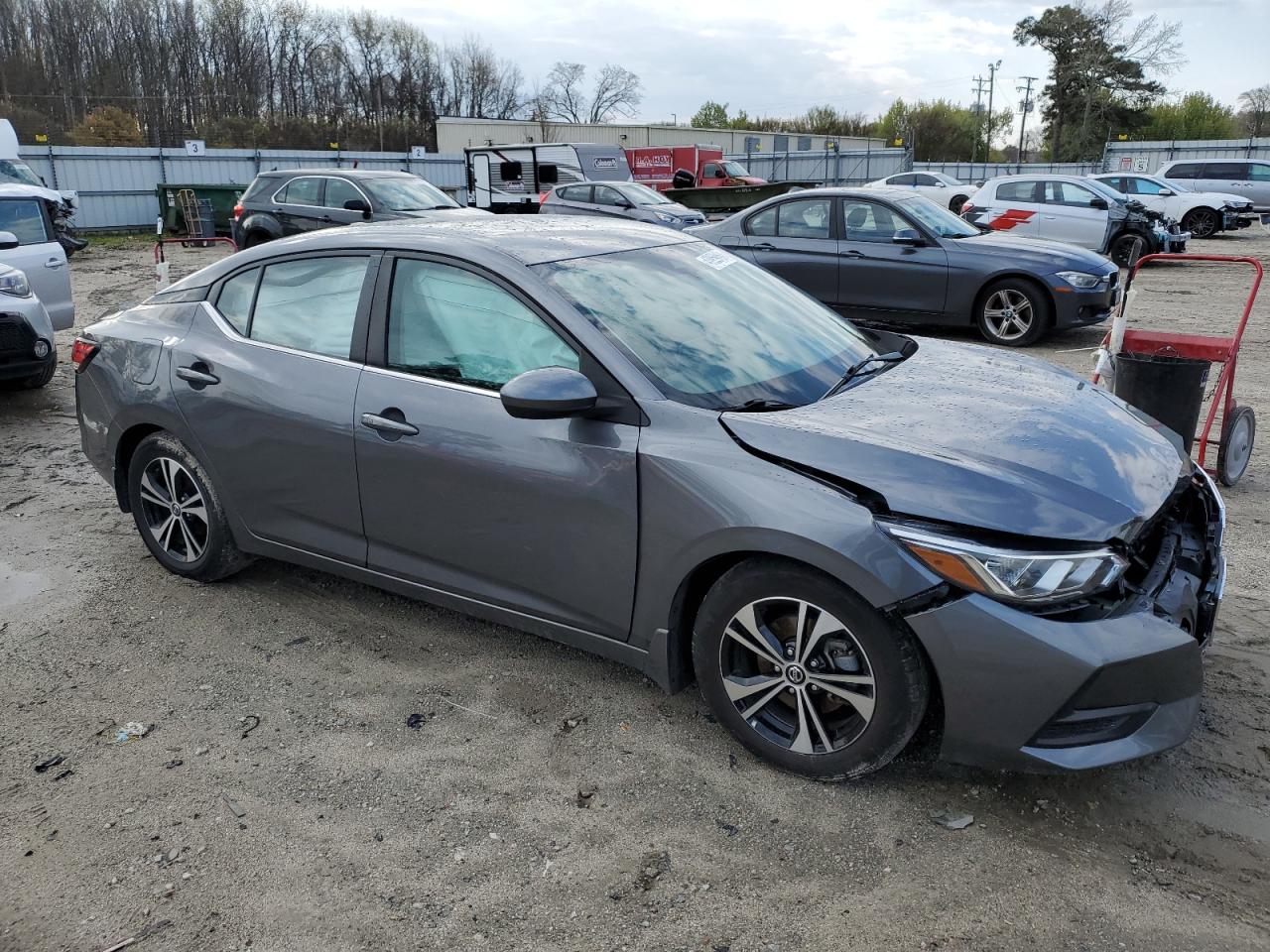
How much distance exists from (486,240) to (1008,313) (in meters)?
7.78

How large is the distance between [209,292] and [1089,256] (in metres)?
8.86

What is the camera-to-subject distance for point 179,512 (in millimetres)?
4363

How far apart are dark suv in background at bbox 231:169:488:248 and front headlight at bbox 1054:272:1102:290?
8470mm

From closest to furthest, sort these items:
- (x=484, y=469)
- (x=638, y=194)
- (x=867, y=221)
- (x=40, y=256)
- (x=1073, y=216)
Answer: (x=484, y=469) < (x=40, y=256) < (x=867, y=221) < (x=1073, y=216) < (x=638, y=194)

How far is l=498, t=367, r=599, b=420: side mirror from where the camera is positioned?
2.93m

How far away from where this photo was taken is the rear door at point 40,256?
925cm

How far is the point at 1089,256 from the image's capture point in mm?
10055

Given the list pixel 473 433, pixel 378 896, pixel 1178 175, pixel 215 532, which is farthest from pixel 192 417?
pixel 1178 175

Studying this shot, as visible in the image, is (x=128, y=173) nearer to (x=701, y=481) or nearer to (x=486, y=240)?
(x=486, y=240)

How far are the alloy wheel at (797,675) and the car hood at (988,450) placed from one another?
42 centimetres

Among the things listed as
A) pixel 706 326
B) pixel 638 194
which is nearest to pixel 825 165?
pixel 638 194

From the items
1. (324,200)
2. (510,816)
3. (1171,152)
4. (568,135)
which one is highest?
(568,135)

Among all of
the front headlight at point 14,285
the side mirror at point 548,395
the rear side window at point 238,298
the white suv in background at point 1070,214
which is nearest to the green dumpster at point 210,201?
the white suv in background at point 1070,214

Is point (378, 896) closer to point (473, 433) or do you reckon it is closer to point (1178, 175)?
point (473, 433)
